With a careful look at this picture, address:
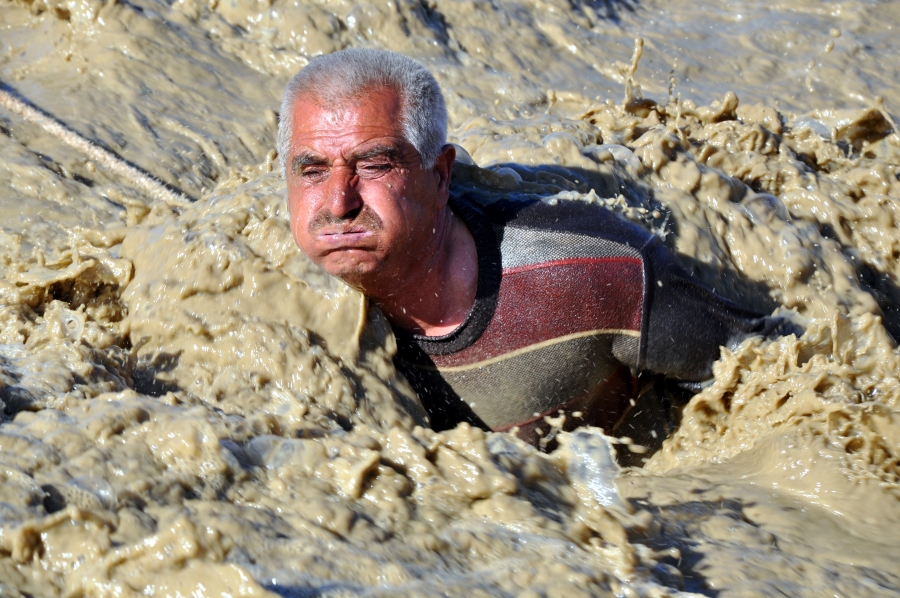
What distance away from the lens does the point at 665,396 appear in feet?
10.7

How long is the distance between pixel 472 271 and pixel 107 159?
205 cm

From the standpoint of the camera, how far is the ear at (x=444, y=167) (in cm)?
284

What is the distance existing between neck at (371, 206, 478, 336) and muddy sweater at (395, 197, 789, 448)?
0.04 meters

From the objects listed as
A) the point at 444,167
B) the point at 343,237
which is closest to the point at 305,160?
the point at 343,237

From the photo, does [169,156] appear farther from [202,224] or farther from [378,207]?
[378,207]

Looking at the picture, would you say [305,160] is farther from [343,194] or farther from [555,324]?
[555,324]

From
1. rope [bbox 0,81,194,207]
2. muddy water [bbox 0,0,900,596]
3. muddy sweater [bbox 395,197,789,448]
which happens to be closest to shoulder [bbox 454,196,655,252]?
muddy sweater [bbox 395,197,789,448]

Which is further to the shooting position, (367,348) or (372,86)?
(367,348)

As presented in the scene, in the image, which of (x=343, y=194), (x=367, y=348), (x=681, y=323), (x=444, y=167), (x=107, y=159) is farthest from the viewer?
(x=107, y=159)

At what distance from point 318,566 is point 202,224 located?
166cm

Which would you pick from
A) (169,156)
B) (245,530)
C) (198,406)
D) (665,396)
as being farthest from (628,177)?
(245,530)

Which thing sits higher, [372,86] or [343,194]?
[372,86]

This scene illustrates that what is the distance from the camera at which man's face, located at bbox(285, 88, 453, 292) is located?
258 cm

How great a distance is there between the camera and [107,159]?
4062 mm
